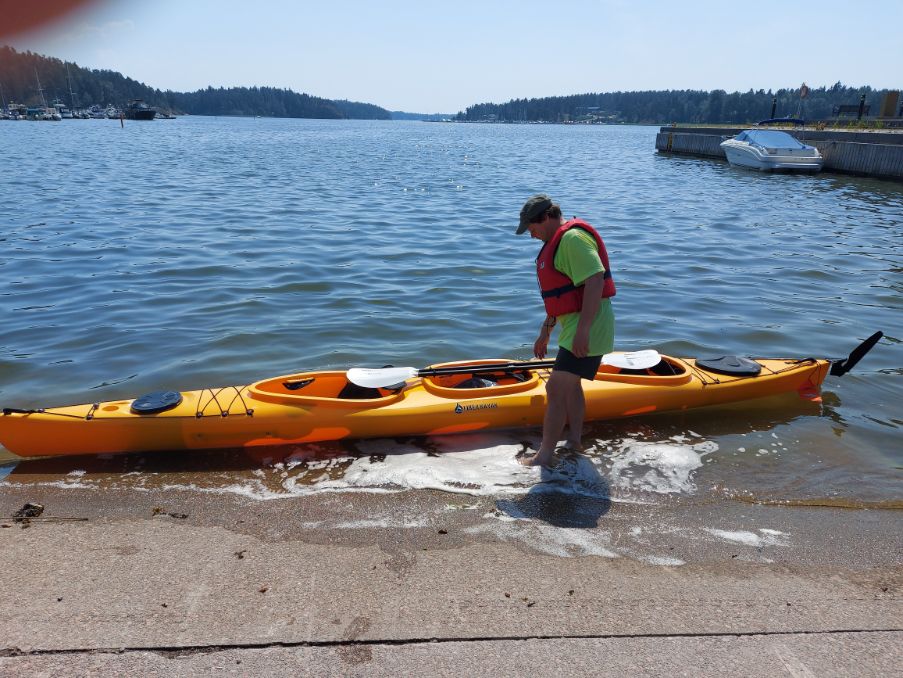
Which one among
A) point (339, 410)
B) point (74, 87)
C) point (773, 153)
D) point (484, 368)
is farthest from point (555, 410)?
point (773, 153)

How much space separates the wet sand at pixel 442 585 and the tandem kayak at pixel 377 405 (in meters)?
0.54

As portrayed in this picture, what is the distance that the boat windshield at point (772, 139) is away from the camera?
85.6 feet

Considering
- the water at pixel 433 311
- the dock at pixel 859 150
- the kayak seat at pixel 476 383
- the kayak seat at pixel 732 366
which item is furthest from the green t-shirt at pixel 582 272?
the dock at pixel 859 150

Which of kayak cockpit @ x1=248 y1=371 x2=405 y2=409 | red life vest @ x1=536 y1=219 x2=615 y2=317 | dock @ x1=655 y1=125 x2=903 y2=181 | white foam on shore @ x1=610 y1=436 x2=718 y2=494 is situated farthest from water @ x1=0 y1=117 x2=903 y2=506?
dock @ x1=655 y1=125 x2=903 y2=181

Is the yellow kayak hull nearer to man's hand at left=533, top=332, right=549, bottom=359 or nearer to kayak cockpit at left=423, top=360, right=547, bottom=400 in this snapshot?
kayak cockpit at left=423, top=360, right=547, bottom=400

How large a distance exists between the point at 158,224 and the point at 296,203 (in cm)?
434

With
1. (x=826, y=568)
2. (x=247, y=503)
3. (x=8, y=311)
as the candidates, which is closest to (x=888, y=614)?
(x=826, y=568)

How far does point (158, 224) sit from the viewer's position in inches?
554

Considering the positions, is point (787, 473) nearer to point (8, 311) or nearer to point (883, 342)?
point (883, 342)

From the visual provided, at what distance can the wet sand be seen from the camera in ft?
8.19

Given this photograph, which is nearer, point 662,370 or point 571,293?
point 571,293

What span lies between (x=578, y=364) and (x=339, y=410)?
6.21 ft

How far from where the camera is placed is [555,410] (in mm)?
4363

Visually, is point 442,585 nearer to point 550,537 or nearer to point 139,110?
point 550,537
